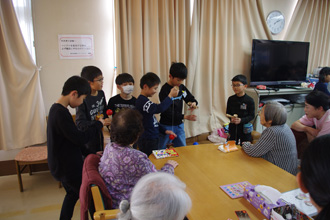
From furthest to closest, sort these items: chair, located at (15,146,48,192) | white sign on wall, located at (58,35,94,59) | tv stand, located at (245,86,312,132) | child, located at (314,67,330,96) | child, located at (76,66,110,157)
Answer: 1. tv stand, located at (245,86,312,132)
2. child, located at (314,67,330,96)
3. white sign on wall, located at (58,35,94,59)
4. chair, located at (15,146,48,192)
5. child, located at (76,66,110,157)

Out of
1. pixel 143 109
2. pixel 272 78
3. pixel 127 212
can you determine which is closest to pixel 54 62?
pixel 143 109

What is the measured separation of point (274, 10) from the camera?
4.19 meters

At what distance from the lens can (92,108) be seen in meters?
2.14

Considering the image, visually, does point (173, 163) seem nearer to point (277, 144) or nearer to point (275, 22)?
point (277, 144)

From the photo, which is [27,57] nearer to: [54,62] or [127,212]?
[54,62]

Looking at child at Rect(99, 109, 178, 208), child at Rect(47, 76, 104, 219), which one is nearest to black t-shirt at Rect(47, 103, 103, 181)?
child at Rect(47, 76, 104, 219)

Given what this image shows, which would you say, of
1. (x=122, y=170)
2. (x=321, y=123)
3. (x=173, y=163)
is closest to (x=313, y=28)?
(x=321, y=123)

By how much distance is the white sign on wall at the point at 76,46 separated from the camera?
2912mm

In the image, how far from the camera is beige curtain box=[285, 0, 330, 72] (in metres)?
4.33

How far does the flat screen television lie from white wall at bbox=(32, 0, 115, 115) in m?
2.47

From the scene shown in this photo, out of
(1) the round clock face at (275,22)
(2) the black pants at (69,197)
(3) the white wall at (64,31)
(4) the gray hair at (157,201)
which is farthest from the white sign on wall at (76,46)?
(1) the round clock face at (275,22)

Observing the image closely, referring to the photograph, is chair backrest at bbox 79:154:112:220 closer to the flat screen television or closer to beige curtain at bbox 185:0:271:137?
beige curtain at bbox 185:0:271:137

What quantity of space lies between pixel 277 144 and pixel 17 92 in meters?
2.84

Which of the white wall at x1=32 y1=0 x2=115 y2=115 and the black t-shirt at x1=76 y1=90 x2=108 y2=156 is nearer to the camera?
the black t-shirt at x1=76 y1=90 x2=108 y2=156
